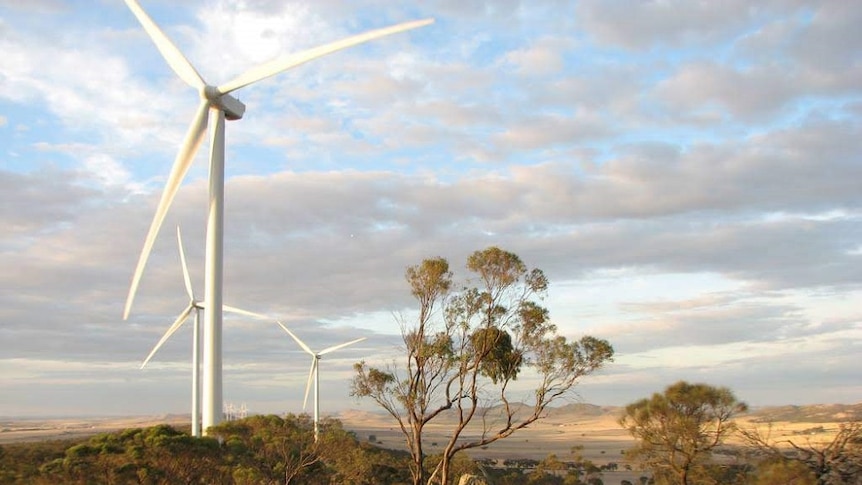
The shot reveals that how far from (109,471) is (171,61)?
72.0ft

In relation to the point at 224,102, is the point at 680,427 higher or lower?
lower

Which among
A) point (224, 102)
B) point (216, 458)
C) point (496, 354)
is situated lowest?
point (216, 458)

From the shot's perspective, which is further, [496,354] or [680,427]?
[680,427]

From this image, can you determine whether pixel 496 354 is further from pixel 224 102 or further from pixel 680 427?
pixel 224 102

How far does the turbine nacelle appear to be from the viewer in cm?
4438

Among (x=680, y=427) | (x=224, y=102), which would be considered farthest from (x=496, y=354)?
(x=224, y=102)

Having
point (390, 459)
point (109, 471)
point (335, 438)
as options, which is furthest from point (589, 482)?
point (109, 471)

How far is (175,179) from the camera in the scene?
138 feet

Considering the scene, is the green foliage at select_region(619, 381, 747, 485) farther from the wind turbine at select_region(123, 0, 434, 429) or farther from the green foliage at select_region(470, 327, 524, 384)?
the wind turbine at select_region(123, 0, 434, 429)

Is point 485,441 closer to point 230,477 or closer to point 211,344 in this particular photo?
point 211,344

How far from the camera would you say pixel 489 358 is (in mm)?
43719

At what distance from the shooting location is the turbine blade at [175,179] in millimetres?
39125

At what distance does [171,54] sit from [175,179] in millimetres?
8173

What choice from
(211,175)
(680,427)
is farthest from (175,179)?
(680,427)
